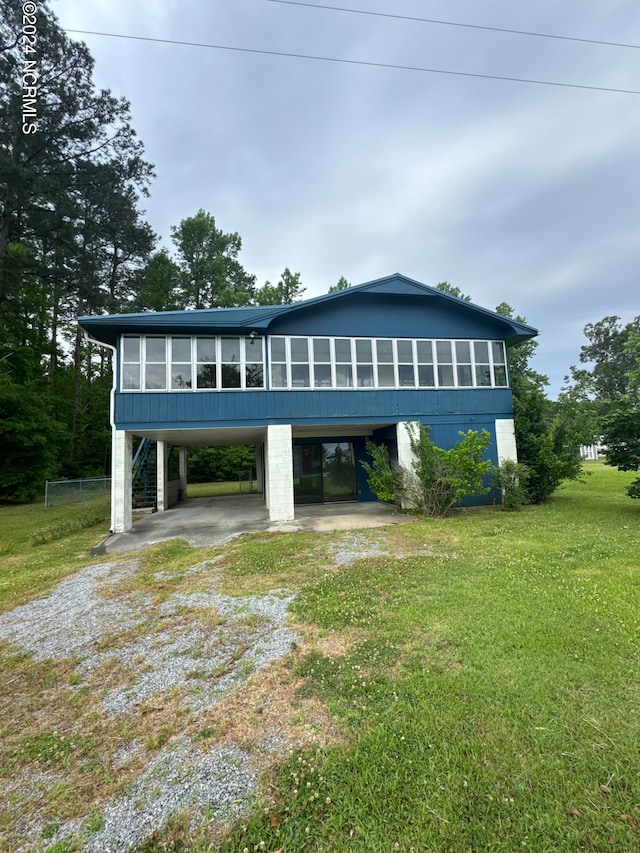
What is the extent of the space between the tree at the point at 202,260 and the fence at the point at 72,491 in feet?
56.2

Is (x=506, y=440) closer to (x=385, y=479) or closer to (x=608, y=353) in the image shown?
(x=385, y=479)

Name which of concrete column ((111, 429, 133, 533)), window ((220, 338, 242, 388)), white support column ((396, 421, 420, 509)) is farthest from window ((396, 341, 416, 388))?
concrete column ((111, 429, 133, 533))

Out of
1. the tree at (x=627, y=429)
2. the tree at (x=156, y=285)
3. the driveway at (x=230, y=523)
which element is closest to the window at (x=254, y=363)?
the driveway at (x=230, y=523)

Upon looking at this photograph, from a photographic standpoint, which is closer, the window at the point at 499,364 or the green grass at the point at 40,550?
the green grass at the point at 40,550

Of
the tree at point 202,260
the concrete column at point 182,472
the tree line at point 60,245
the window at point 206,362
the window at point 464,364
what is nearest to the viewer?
the window at point 206,362

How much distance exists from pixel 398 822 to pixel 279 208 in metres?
24.8

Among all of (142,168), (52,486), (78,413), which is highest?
(142,168)

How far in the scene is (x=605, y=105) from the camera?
Answer: 11.0 m

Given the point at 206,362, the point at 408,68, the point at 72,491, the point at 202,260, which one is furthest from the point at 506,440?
the point at 202,260

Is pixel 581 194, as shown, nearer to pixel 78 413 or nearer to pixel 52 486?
pixel 52 486

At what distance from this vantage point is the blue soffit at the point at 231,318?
1031cm

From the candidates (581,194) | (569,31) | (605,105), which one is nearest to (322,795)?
(569,31)

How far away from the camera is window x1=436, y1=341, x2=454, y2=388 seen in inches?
492

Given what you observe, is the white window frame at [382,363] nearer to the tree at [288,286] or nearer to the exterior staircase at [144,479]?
the exterior staircase at [144,479]
